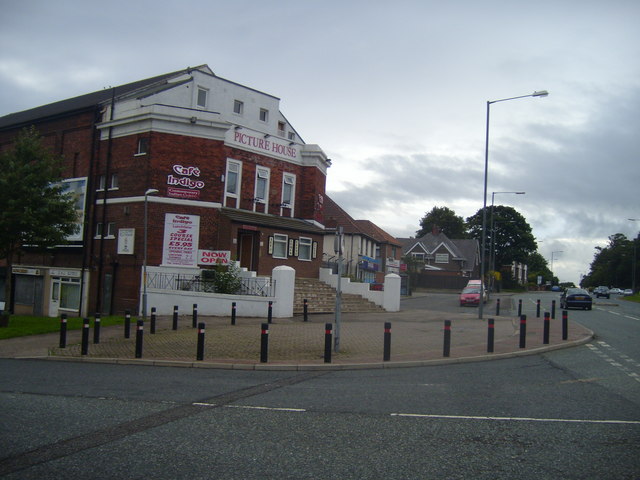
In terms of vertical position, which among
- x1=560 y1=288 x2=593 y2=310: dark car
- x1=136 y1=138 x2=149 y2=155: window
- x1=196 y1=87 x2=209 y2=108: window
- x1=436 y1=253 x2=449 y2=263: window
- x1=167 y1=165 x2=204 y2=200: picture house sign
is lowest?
x1=560 y1=288 x2=593 y2=310: dark car

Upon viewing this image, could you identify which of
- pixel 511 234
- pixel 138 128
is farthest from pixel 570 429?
pixel 511 234

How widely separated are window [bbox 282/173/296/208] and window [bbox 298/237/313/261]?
2508 mm

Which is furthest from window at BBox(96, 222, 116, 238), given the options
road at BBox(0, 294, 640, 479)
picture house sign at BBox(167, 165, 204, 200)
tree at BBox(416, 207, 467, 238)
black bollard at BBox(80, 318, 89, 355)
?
tree at BBox(416, 207, 467, 238)

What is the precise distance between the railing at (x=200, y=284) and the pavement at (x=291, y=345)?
3082 mm

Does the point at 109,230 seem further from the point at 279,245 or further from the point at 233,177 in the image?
the point at 279,245

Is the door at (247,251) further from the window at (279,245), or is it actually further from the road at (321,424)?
the road at (321,424)

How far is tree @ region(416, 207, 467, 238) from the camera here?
102875 mm

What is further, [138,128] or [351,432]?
[138,128]

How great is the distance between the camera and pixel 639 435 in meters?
6.78

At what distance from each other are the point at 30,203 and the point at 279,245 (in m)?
12.6

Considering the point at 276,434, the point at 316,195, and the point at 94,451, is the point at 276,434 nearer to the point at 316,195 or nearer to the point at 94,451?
the point at 94,451

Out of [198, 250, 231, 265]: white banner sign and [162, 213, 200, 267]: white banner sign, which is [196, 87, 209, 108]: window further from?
[198, 250, 231, 265]: white banner sign

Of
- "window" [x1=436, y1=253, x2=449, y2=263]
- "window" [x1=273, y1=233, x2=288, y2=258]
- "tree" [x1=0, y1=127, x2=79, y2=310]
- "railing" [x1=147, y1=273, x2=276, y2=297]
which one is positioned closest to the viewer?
"tree" [x1=0, y1=127, x2=79, y2=310]

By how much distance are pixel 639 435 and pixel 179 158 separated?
24.8 meters
